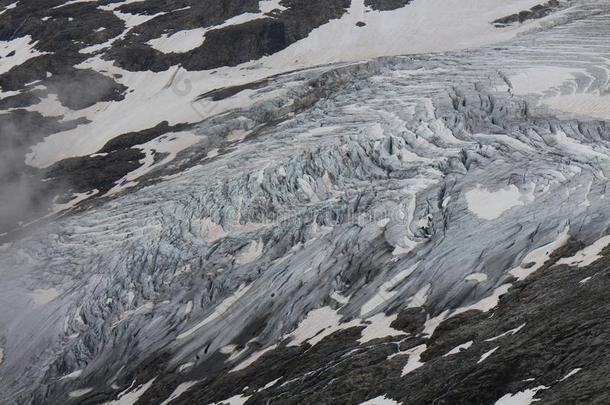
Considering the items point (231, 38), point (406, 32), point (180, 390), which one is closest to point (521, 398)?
point (180, 390)

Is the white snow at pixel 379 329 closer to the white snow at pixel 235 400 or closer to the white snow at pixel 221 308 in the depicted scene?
the white snow at pixel 235 400

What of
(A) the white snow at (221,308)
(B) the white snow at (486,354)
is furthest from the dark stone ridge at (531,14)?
(B) the white snow at (486,354)

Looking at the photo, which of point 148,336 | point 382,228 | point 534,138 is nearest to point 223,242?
point 148,336

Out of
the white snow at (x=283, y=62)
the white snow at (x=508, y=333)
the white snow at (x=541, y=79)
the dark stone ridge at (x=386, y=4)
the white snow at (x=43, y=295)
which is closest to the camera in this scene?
the white snow at (x=508, y=333)

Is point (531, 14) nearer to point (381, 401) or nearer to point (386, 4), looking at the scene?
point (386, 4)

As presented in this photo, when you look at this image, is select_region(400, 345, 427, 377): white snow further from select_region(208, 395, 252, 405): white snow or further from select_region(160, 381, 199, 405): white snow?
select_region(160, 381, 199, 405): white snow

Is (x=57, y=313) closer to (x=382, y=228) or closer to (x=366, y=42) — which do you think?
(x=382, y=228)
